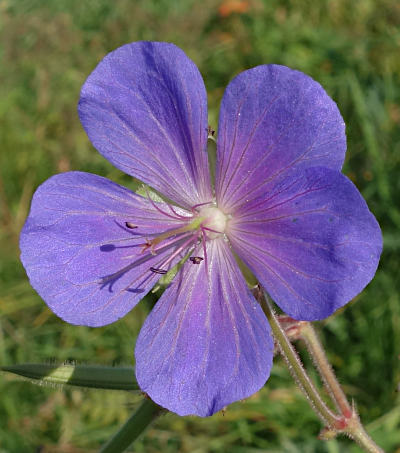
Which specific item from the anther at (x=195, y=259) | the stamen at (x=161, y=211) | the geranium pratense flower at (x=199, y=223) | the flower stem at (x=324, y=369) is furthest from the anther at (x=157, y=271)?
the flower stem at (x=324, y=369)

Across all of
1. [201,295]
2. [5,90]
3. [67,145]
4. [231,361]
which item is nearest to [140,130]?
[201,295]

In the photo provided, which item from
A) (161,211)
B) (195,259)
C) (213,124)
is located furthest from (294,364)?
(213,124)

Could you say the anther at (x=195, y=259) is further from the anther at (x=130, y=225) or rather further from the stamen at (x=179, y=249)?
the anther at (x=130, y=225)

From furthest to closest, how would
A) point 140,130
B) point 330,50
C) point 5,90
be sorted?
point 5,90 → point 330,50 → point 140,130

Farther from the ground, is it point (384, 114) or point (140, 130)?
point (140, 130)

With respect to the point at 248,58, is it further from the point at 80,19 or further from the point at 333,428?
the point at 333,428

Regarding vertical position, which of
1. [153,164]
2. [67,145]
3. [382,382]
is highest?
[153,164]

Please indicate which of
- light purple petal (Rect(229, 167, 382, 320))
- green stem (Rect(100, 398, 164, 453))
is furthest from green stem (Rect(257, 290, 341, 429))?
green stem (Rect(100, 398, 164, 453))
